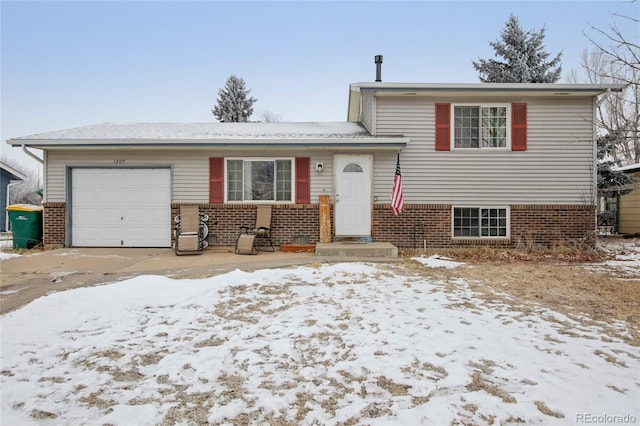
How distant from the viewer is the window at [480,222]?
9.41 metres

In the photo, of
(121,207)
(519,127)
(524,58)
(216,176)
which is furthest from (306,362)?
(524,58)

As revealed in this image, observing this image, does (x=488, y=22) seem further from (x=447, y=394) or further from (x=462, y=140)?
(x=447, y=394)

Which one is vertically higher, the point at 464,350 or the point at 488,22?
the point at 488,22

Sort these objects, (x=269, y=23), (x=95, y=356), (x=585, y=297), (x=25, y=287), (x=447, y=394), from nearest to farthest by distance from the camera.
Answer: (x=447, y=394) → (x=95, y=356) → (x=585, y=297) → (x=25, y=287) → (x=269, y=23)

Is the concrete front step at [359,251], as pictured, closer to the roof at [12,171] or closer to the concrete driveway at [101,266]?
the concrete driveway at [101,266]

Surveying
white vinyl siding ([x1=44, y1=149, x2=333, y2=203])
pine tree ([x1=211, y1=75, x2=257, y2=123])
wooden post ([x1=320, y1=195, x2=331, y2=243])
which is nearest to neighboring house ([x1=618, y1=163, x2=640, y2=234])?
wooden post ([x1=320, y1=195, x2=331, y2=243])

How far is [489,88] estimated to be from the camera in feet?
29.2

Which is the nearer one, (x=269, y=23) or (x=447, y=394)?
(x=447, y=394)

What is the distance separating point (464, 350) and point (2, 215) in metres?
22.8

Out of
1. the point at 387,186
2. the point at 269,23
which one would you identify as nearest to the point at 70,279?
the point at 387,186

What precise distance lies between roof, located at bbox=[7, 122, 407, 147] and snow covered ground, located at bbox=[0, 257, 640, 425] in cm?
498

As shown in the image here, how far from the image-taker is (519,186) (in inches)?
367

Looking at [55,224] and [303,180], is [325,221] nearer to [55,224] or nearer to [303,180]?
[303,180]

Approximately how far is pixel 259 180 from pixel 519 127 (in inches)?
276
